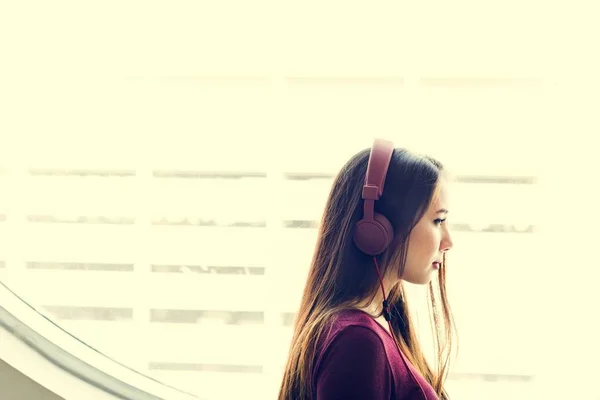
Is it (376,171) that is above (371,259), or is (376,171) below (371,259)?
above

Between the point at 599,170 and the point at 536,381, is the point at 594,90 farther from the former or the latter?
the point at 536,381

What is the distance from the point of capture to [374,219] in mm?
961

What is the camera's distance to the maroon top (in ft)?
2.81

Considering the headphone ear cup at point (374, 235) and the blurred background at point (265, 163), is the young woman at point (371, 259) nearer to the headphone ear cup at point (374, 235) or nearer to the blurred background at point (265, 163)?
the headphone ear cup at point (374, 235)

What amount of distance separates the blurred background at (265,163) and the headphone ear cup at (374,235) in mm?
635

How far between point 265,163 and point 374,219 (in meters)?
0.74

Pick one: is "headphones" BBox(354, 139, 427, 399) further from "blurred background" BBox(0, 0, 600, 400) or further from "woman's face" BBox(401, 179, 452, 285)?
"blurred background" BBox(0, 0, 600, 400)

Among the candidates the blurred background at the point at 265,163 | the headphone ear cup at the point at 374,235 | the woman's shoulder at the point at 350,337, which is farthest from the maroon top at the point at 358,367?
the blurred background at the point at 265,163

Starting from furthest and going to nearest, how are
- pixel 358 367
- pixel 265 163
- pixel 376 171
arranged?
pixel 265 163
pixel 376 171
pixel 358 367

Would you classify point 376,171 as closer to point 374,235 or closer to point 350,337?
point 374,235

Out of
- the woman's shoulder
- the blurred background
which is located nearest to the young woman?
the woman's shoulder

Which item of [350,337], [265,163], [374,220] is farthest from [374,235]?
[265,163]

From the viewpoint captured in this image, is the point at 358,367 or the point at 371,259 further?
the point at 371,259

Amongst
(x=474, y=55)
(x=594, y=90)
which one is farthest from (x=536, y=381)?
(x=474, y=55)
